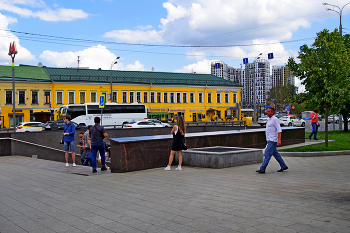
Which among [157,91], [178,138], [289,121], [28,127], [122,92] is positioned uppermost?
[157,91]

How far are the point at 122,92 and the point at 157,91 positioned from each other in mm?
6942

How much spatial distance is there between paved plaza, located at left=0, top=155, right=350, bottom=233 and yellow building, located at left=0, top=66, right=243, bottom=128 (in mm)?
38478

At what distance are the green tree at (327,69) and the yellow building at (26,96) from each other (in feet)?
150

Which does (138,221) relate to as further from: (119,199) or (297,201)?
(297,201)

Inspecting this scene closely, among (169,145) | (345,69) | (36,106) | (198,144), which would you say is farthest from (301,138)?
(36,106)

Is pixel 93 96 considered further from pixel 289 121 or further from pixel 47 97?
pixel 289 121

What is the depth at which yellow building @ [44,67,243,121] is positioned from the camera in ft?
186

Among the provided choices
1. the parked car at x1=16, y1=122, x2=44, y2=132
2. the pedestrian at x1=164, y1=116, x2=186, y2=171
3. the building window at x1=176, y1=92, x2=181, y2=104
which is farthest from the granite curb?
the building window at x1=176, y1=92, x2=181, y2=104

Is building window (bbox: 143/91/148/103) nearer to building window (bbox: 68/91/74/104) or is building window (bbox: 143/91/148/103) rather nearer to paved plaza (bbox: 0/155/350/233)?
building window (bbox: 68/91/74/104)

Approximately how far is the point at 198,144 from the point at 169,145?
1.66m

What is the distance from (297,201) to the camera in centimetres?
573

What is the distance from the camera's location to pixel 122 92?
2384 inches

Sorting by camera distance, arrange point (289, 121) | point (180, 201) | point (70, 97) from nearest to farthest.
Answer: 1. point (180, 201)
2. point (289, 121)
3. point (70, 97)

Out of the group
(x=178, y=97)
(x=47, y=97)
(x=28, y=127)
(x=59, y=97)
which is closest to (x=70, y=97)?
(x=59, y=97)
